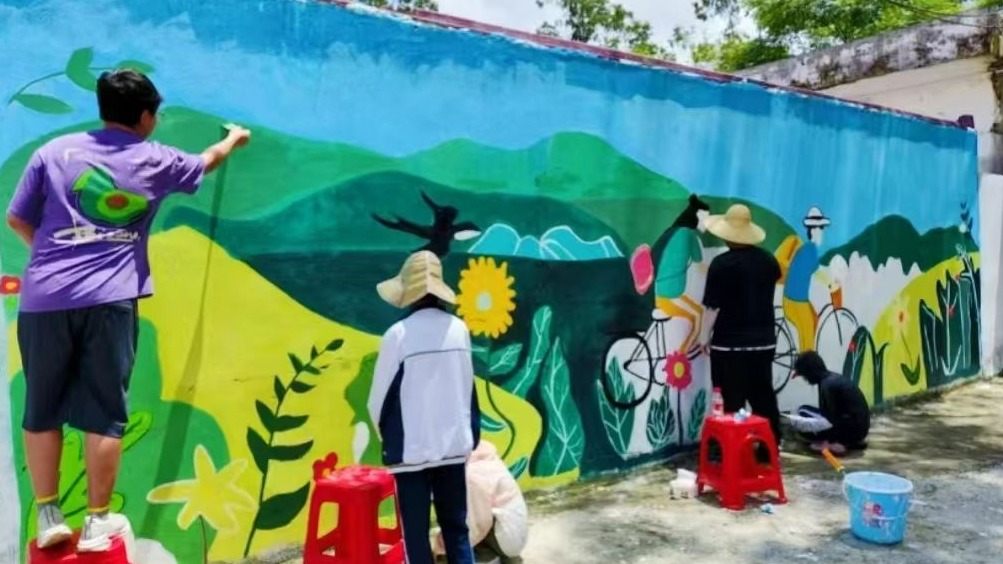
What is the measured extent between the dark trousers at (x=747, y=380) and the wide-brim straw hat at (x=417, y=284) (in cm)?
280

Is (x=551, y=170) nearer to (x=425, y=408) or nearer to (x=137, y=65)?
(x=425, y=408)

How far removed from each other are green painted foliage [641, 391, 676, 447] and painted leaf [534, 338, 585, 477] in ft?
2.13

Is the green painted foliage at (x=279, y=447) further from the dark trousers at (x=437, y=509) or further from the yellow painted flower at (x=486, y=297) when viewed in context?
the yellow painted flower at (x=486, y=297)

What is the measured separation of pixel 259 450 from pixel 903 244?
6187mm

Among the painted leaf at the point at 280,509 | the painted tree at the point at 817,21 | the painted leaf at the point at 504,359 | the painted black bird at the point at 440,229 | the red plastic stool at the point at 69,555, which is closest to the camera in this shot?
the red plastic stool at the point at 69,555

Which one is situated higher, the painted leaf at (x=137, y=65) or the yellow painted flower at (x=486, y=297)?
the painted leaf at (x=137, y=65)

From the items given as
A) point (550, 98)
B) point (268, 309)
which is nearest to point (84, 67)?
point (268, 309)

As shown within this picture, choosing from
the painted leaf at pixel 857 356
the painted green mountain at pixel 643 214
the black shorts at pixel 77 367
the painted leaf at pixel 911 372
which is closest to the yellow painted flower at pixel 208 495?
the black shorts at pixel 77 367

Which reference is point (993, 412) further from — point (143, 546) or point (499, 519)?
point (143, 546)

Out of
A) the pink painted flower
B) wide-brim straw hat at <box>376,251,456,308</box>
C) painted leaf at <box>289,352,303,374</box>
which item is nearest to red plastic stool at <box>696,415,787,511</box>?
the pink painted flower

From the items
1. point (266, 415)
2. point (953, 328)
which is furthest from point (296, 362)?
point (953, 328)

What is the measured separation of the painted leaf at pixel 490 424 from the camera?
4.64 meters

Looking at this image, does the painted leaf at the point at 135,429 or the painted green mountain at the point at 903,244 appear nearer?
the painted leaf at the point at 135,429

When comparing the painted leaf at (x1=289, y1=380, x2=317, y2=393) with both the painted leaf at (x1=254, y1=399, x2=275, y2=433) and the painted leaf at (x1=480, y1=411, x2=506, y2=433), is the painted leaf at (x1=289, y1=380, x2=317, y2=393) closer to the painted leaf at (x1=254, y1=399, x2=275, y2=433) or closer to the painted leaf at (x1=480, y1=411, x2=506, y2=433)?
the painted leaf at (x1=254, y1=399, x2=275, y2=433)
